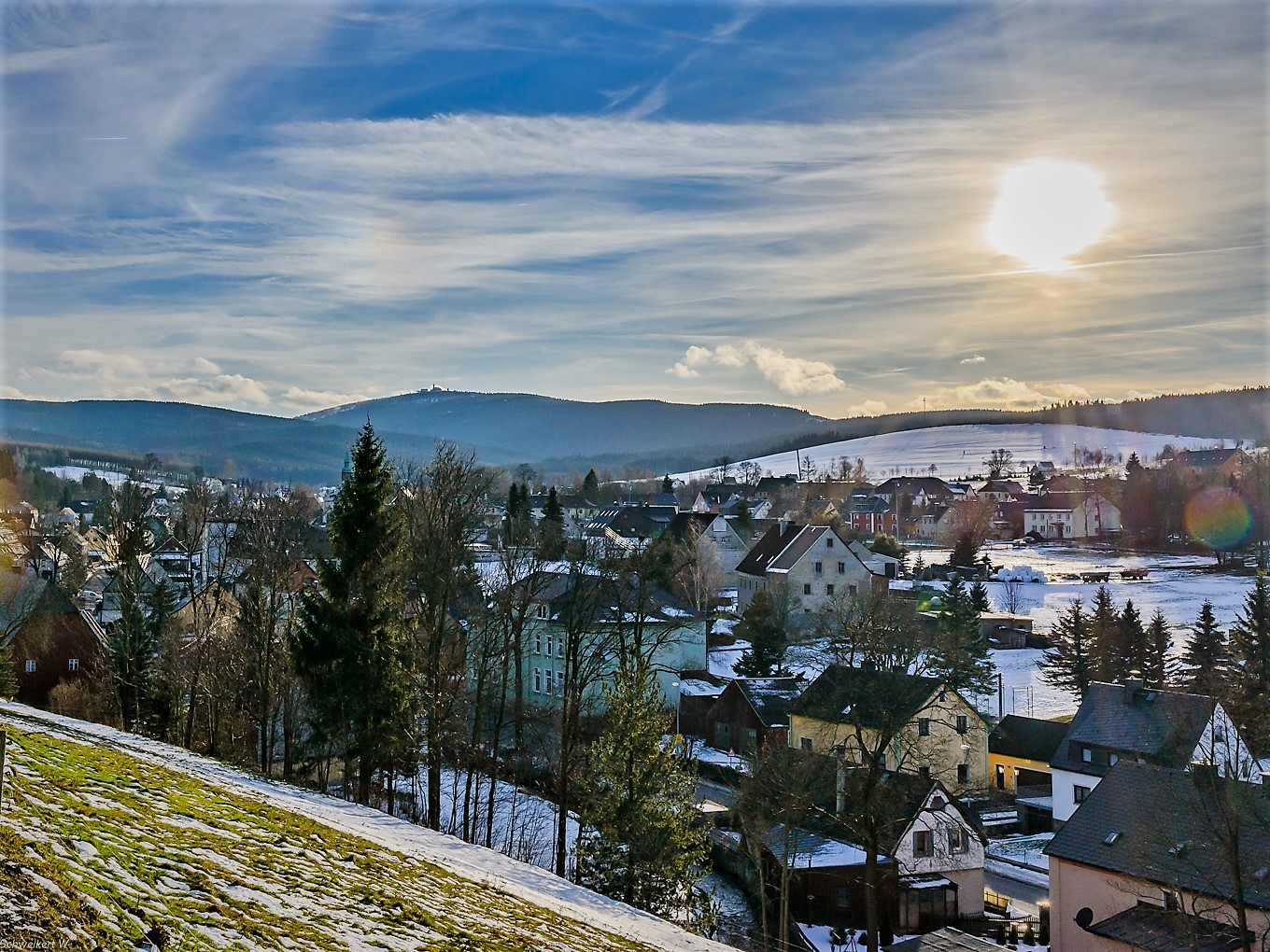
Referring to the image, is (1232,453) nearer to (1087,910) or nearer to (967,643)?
(967,643)

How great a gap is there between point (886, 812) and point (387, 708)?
1345cm

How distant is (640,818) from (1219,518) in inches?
3955

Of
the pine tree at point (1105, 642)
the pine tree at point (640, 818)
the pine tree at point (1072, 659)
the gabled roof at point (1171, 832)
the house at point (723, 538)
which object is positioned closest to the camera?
the pine tree at point (640, 818)

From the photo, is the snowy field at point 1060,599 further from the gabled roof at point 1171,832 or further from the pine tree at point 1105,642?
the gabled roof at point 1171,832

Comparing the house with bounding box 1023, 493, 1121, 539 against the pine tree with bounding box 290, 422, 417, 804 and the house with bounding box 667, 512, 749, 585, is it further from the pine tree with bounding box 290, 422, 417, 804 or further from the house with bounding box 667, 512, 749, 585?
the pine tree with bounding box 290, 422, 417, 804

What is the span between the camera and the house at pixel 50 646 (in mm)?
36031

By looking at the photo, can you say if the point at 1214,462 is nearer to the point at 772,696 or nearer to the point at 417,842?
the point at 772,696

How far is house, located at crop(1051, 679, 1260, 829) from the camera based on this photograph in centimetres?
3127

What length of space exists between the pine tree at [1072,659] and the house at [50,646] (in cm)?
4400

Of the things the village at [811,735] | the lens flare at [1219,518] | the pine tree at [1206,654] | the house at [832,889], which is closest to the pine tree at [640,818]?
the village at [811,735]

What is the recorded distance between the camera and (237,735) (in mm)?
31625

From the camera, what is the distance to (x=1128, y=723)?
33969mm

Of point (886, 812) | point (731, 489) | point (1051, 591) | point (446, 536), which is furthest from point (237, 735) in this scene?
point (731, 489)

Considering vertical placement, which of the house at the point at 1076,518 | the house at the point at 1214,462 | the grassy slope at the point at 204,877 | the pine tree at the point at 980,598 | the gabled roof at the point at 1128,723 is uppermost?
the house at the point at 1214,462
